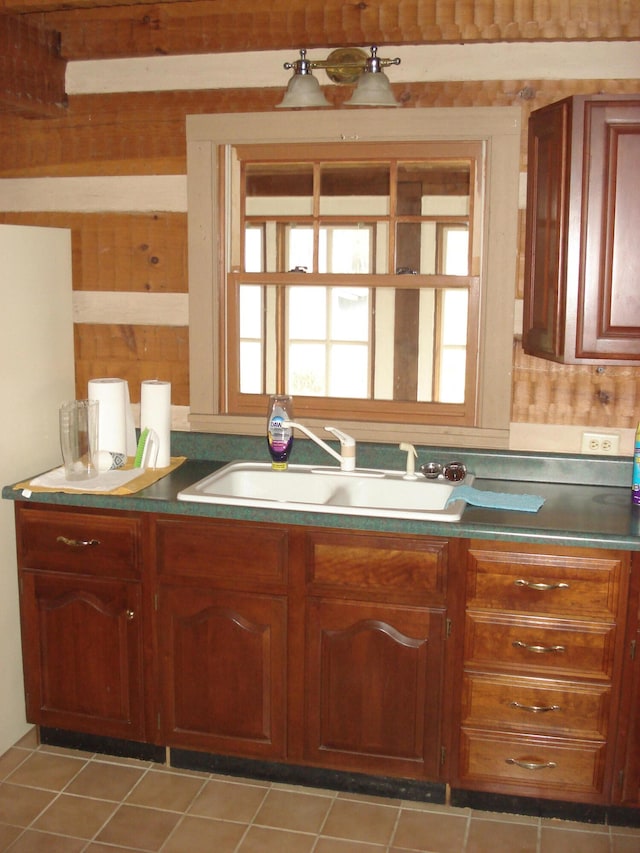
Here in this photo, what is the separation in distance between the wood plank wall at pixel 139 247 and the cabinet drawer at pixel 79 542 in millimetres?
646

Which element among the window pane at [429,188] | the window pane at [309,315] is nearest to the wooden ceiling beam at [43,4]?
the window pane at [429,188]

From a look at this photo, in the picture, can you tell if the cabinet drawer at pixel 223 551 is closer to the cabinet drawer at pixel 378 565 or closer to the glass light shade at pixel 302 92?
the cabinet drawer at pixel 378 565

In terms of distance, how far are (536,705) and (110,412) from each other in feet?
5.38

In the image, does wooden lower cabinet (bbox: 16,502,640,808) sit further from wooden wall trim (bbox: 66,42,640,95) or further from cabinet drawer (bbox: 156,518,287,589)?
wooden wall trim (bbox: 66,42,640,95)

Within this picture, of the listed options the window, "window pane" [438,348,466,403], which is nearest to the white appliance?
the window

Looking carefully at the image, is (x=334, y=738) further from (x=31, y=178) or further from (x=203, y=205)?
(x=31, y=178)

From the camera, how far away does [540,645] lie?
2.49 metres

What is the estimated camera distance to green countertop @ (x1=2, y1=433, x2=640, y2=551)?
2.45 meters

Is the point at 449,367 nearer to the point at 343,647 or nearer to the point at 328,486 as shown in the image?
the point at 328,486

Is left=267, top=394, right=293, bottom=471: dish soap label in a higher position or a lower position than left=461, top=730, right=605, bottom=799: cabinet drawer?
higher

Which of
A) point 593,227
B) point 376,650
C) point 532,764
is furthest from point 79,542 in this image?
point 593,227

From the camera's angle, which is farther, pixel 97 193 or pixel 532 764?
pixel 97 193

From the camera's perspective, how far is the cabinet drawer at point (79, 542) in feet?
8.96

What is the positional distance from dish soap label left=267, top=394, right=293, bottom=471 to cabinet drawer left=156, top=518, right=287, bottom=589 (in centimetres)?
43
